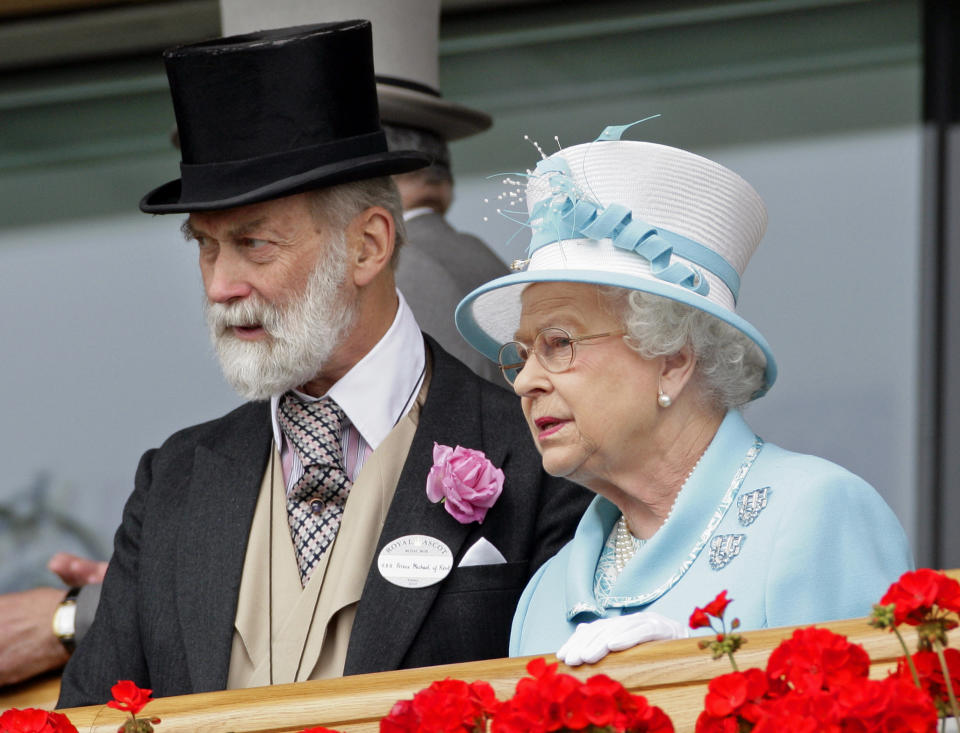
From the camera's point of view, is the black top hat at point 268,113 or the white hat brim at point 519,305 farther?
the black top hat at point 268,113

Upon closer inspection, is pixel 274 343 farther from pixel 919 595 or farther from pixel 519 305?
pixel 919 595

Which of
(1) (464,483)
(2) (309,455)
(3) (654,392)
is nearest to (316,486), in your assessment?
(2) (309,455)

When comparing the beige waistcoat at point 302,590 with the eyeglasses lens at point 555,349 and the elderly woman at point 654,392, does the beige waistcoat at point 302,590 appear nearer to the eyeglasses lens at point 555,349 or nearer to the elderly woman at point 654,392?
the elderly woman at point 654,392

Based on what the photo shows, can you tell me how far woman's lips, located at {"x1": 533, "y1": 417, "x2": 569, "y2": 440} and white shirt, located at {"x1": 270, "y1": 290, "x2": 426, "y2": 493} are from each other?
525 millimetres

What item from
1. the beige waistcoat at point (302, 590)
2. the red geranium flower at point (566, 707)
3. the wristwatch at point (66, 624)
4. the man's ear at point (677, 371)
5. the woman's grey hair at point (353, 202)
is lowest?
the wristwatch at point (66, 624)

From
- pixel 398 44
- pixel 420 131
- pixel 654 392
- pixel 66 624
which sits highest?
pixel 398 44

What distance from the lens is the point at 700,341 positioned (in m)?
2.12

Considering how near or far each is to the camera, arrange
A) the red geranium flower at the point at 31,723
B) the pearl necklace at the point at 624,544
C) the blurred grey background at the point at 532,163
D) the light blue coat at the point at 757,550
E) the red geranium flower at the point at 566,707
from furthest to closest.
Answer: the blurred grey background at the point at 532,163 → the pearl necklace at the point at 624,544 → the light blue coat at the point at 757,550 → the red geranium flower at the point at 31,723 → the red geranium flower at the point at 566,707

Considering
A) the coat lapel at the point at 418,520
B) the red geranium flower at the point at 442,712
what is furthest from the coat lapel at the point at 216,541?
the red geranium flower at the point at 442,712

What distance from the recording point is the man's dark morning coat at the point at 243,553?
2393 mm

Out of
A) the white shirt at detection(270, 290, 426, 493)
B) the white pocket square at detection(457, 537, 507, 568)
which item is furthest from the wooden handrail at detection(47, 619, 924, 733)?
the white shirt at detection(270, 290, 426, 493)

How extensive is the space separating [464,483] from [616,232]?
540mm

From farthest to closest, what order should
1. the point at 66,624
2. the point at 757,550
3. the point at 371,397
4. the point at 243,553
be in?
1. the point at 66,624
2. the point at 371,397
3. the point at 243,553
4. the point at 757,550

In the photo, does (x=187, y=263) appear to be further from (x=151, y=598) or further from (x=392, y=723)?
(x=392, y=723)
